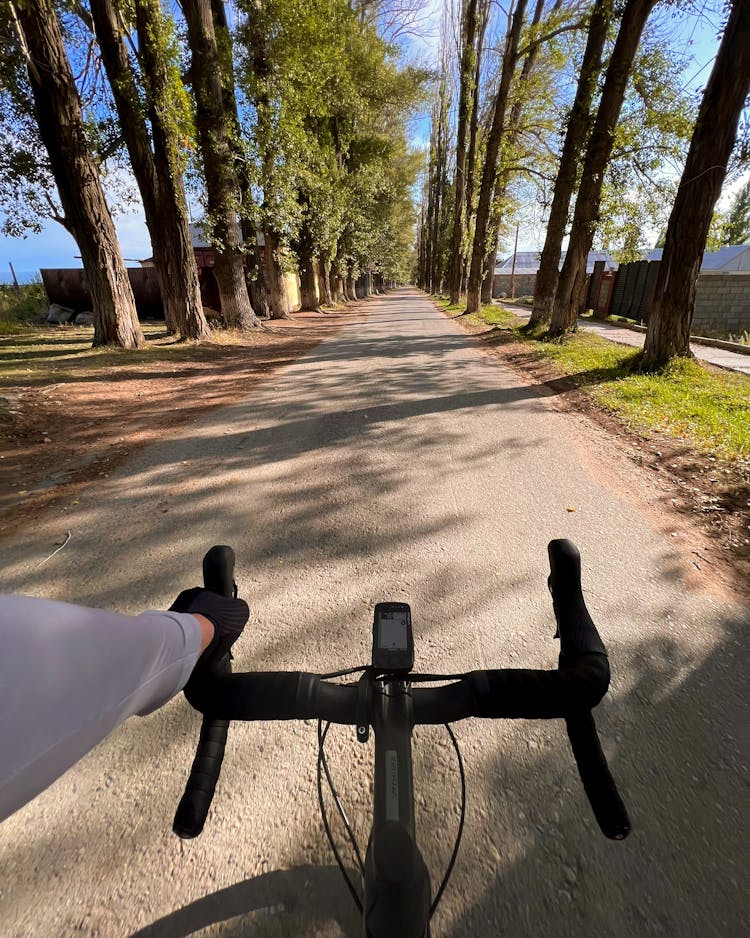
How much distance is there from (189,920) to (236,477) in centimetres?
298

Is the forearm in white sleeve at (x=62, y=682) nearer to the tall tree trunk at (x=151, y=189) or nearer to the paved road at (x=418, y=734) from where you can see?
the paved road at (x=418, y=734)

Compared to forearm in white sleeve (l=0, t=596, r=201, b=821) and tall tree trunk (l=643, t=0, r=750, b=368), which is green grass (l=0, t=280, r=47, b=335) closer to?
tall tree trunk (l=643, t=0, r=750, b=368)

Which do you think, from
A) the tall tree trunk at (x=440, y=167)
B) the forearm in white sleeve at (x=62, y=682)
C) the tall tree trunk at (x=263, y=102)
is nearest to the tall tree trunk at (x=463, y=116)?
the tall tree trunk at (x=440, y=167)

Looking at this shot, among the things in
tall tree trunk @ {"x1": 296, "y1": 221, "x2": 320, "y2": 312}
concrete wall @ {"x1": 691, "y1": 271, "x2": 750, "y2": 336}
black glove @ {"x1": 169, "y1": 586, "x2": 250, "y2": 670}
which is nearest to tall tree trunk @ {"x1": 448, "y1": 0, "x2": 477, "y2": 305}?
tall tree trunk @ {"x1": 296, "y1": 221, "x2": 320, "y2": 312}

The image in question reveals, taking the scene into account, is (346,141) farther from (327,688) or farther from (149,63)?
(327,688)

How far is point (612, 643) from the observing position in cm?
203

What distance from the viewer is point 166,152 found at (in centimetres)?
1010

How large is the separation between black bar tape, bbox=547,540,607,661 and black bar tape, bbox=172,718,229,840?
104 centimetres

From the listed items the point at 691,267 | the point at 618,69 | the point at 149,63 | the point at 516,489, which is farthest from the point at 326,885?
the point at 149,63

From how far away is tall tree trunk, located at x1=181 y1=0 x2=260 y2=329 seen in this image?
11023 millimetres

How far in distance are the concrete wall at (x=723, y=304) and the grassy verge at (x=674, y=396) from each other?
851 centimetres

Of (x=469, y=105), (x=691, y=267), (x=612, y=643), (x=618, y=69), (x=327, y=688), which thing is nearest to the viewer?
(x=327, y=688)

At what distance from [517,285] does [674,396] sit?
138ft

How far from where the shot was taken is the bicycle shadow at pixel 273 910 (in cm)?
111
